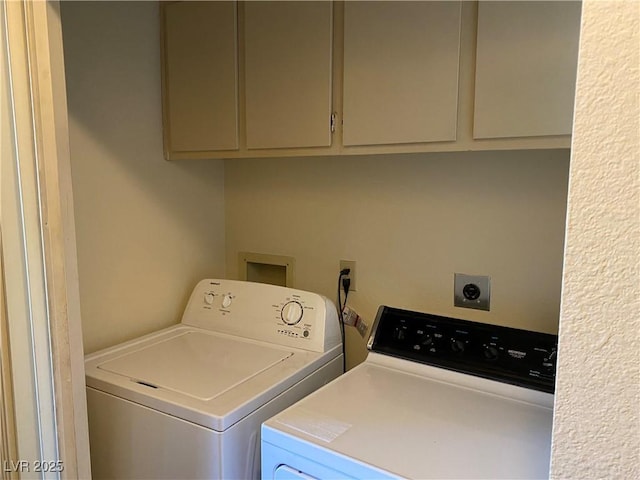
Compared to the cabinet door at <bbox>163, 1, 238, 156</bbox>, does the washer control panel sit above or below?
below

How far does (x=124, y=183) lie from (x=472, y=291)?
4.31 ft

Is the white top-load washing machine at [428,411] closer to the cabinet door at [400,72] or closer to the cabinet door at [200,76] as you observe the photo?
the cabinet door at [400,72]

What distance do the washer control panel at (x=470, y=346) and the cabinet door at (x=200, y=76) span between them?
0.86 meters

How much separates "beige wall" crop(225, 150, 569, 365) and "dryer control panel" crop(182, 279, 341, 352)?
232mm

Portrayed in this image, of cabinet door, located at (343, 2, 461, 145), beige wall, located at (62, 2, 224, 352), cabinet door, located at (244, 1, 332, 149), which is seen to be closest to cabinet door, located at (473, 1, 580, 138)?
cabinet door, located at (343, 2, 461, 145)

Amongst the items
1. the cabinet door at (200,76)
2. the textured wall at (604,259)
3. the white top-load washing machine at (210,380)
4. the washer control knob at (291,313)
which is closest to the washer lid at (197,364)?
the white top-load washing machine at (210,380)

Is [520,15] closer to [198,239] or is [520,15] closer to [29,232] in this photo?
[29,232]

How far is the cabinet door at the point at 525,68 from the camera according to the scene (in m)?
1.12

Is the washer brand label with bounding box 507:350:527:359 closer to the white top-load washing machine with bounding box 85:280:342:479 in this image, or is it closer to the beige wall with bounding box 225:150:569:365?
the beige wall with bounding box 225:150:569:365

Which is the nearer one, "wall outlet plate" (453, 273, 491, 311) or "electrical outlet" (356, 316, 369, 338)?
"wall outlet plate" (453, 273, 491, 311)

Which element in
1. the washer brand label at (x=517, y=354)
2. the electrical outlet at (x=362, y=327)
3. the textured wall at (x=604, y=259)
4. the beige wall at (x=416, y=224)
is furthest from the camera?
the electrical outlet at (x=362, y=327)

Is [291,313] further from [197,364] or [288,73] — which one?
[288,73]

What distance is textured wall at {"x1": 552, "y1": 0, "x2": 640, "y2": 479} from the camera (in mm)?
500

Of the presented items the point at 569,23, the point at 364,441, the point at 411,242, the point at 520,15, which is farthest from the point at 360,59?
the point at 364,441
